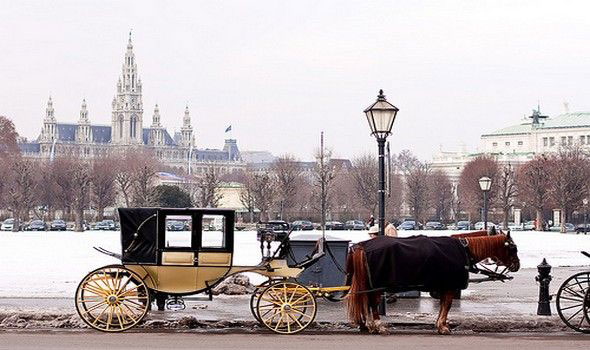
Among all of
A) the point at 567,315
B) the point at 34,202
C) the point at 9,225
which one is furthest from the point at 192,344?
the point at 34,202

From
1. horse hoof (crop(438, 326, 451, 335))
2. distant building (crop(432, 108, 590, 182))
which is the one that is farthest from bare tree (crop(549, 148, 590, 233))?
horse hoof (crop(438, 326, 451, 335))

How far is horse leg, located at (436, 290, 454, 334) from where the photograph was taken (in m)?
16.9

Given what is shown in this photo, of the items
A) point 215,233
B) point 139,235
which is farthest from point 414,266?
point 139,235

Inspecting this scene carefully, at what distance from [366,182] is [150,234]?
93624 mm

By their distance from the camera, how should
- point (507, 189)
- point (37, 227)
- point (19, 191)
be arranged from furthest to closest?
point (507, 189) < point (19, 191) < point (37, 227)

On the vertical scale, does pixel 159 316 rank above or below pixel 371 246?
below

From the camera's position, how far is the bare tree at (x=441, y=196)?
411 ft

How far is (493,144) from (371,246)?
176 metres

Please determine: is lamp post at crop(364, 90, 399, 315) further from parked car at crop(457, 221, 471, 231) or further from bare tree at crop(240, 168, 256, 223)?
bare tree at crop(240, 168, 256, 223)

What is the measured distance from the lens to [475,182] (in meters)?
112

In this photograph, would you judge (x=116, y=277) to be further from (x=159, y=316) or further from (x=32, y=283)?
(x=32, y=283)

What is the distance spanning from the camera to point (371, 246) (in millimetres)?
16922

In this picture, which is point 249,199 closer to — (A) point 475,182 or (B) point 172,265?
(A) point 475,182

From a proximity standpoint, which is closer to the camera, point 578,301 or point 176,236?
point 578,301
